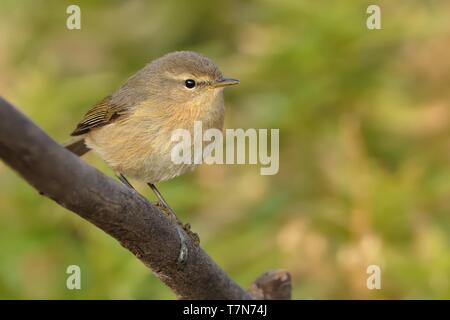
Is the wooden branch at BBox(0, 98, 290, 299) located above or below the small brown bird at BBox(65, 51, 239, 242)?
below

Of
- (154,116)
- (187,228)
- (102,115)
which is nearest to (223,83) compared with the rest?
(154,116)

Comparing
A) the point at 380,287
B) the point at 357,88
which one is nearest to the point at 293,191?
the point at 357,88

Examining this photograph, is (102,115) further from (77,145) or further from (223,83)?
(223,83)

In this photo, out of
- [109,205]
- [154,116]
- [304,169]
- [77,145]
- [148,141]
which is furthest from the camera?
[304,169]

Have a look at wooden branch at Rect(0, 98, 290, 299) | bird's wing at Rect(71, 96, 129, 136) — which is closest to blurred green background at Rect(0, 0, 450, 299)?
bird's wing at Rect(71, 96, 129, 136)

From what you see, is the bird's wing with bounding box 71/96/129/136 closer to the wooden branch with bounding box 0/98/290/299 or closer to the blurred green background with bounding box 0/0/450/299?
the blurred green background with bounding box 0/0/450/299

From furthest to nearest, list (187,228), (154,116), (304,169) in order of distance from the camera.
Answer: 1. (304,169)
2. (154,116)
3. (187,228)
